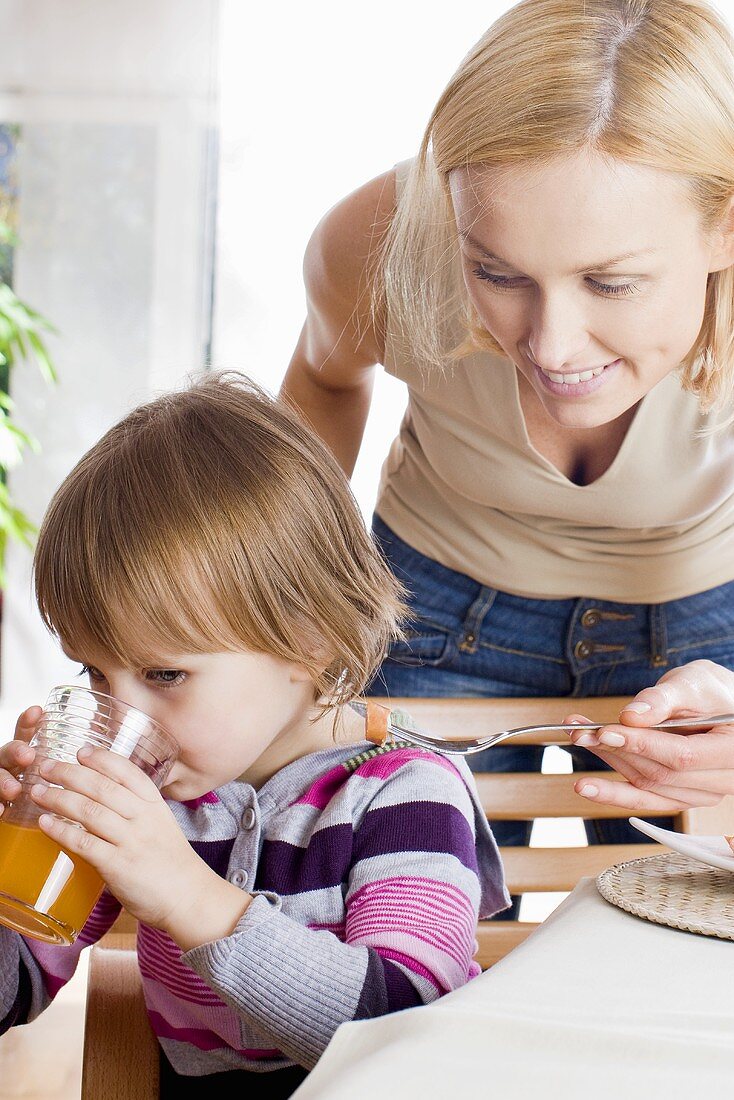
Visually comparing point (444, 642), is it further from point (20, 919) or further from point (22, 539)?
point (22, 539)

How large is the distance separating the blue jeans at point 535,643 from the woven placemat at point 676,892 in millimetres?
521

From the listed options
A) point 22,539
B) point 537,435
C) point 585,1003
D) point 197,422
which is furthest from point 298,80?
point 585,1003

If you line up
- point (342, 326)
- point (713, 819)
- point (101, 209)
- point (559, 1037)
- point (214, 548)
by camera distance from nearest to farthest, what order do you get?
point (559, 1037) → point (214, 548) → point (713, 819) → point (342, 326) → point (101, 209)

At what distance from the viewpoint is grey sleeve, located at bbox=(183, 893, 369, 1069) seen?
72cm

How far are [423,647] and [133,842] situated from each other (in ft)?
1.99

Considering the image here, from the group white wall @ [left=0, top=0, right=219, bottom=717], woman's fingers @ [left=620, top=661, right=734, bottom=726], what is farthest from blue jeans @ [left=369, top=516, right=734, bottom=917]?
white wall @ [left=0, top=0, right=219, bottom=717]

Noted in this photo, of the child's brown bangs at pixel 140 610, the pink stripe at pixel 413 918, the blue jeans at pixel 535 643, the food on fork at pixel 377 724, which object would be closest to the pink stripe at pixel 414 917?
the pink stripe at pixel 413 918

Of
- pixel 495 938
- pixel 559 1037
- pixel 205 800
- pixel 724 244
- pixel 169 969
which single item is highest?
pixel 724 244

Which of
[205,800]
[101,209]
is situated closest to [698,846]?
[205,800]

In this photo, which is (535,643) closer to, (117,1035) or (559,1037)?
(117,1035)

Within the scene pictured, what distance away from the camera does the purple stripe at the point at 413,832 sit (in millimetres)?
862

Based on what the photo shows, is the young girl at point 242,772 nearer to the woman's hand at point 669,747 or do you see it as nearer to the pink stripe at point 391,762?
the pink stripe at point 391,762

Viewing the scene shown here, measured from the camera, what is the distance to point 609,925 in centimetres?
58

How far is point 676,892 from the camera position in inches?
25.1
